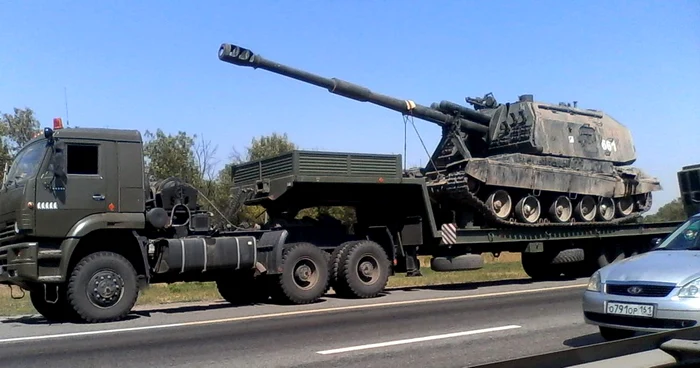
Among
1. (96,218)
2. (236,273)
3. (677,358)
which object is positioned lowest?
(677,358)

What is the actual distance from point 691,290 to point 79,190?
8.80 meters

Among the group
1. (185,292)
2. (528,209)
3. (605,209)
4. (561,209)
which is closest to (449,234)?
(528,209)

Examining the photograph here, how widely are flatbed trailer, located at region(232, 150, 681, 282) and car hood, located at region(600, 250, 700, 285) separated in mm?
4723

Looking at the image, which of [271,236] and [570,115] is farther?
[570,115]

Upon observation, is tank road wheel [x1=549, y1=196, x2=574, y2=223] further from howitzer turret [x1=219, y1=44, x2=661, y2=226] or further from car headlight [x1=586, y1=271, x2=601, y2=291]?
car headlight [x1=586, y1=271, x2=601, y2=291]

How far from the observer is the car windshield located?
870cm

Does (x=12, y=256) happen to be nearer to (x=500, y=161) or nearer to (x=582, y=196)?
(x=500, y=161)

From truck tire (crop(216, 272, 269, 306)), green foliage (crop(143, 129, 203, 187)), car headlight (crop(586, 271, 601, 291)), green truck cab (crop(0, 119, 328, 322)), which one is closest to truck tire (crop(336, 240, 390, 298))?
green truck cab (crop(0, 119, 328, 322))

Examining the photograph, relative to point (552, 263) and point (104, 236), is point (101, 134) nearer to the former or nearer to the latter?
point (104, 236)

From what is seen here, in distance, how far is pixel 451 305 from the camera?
1291cm

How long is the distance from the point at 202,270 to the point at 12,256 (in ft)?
9.56

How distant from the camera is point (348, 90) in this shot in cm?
1644

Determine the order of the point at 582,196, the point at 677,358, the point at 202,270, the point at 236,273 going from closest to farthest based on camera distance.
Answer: the point at 677,358, the point at 202,270, the point at 236,273, the point at 582,196

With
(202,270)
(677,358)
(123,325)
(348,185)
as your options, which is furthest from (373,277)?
(677,358)
